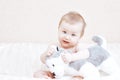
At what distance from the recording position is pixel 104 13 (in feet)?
6.17

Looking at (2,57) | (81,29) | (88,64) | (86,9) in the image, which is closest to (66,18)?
(81,29)

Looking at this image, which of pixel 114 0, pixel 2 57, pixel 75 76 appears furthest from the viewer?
pixel 114 0

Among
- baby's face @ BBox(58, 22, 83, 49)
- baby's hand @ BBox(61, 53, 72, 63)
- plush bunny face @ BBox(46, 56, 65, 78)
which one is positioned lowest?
plush bunny face @ BBox(46, 56, 65, 78)

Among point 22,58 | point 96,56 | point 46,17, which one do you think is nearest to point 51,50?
point 96,56

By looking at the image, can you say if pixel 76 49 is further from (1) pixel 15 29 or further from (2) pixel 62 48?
(1) pixel 15 29

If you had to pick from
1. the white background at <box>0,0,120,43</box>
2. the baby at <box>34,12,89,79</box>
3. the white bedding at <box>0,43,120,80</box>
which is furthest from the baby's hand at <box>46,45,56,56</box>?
the white background at <box>0,0,120,43</box>

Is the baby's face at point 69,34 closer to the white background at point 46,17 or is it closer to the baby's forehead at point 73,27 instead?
the baby's forehead at point 73,27

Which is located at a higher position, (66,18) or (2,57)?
(66,18)

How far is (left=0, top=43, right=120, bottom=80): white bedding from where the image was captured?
1.45m

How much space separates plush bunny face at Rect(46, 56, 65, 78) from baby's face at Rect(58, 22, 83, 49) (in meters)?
0.07

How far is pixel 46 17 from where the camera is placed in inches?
74.0

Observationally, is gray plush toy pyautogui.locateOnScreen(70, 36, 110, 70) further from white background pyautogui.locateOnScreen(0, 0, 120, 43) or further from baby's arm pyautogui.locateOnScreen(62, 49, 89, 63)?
white background pyautogui.locateOnScreen(0, 0, 120, 43)

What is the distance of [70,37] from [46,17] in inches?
24.5

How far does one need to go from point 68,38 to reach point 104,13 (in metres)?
0.65
